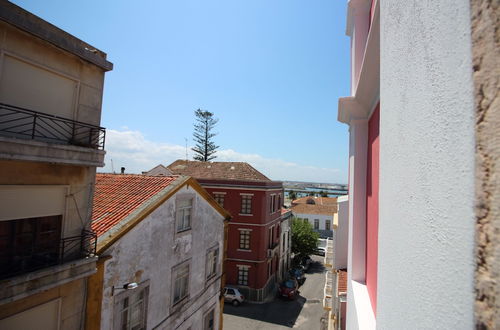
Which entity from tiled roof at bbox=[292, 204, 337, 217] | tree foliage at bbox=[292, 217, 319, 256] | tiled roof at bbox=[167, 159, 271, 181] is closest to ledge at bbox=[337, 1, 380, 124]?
tiled roof at bbox=[167, 159, 271, 181]

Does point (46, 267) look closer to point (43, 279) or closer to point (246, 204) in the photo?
point (43, 279)

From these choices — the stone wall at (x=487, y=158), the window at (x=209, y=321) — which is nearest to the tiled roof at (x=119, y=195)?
the window at (x=209, y=321)

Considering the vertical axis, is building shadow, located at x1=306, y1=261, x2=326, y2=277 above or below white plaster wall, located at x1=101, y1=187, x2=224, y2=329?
below

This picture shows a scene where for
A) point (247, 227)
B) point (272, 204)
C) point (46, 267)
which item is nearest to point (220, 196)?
point (247, 227)

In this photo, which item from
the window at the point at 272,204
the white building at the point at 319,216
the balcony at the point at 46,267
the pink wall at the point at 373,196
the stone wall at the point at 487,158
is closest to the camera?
the stone wall at the point at 487,158

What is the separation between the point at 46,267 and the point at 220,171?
19388mm

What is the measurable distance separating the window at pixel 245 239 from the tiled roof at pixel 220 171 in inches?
167

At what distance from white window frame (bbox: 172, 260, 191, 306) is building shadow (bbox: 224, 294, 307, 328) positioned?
36.5 feet

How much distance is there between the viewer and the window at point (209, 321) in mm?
11365

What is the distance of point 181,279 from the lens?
9.67 m

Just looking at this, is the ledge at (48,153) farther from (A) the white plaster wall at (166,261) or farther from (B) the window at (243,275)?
(B) the window at (243,275)

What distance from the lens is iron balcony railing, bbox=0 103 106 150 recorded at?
436cm

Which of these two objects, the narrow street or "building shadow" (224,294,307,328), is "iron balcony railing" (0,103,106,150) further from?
"building shadow" (224,294,307,328)

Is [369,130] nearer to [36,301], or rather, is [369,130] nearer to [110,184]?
[36,301]
